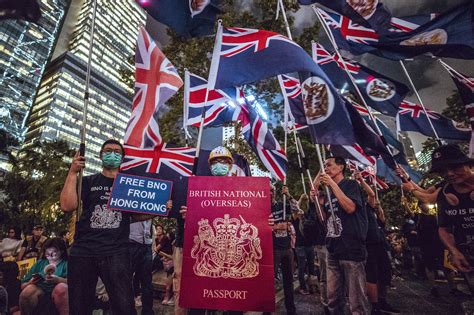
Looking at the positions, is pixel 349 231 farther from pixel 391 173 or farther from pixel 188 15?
pixel 391 173

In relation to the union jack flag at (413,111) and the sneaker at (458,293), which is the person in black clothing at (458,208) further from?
the sneaker at (458,293)

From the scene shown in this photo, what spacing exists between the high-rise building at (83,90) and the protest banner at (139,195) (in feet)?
382

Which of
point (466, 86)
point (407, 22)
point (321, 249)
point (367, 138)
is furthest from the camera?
point (407, 22)

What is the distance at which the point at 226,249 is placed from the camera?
296cm

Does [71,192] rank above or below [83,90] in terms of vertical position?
below

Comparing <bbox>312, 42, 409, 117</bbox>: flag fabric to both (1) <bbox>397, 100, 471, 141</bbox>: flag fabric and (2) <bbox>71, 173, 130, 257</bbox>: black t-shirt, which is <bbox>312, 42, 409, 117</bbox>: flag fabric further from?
(2) <bbox>71, 173, 130, 257</bbox>: black t-shirt

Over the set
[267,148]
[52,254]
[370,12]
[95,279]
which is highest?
[370,12]

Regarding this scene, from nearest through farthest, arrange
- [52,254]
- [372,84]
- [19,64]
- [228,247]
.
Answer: [228,247] → [52,254] → [372,84] → [19,64]

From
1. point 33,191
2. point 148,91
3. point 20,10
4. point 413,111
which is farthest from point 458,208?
point 33,191

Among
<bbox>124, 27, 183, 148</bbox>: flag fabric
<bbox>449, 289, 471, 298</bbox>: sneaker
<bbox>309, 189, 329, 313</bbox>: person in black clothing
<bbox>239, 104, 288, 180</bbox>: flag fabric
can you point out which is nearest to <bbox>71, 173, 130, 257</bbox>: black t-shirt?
<bbox>124, 27, 183, 148</bbox>: flag fabric

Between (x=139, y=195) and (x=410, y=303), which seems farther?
(x=410, y=303)

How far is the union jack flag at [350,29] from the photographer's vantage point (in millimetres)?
6723

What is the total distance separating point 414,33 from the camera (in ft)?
18.8

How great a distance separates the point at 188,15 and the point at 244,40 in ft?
4.22
